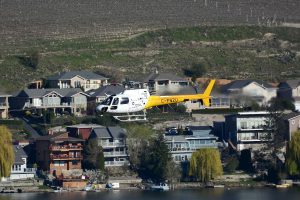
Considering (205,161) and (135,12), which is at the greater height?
(135,12)

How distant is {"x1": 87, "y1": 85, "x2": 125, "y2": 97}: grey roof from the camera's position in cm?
9043

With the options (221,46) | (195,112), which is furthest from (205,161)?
(221,46)

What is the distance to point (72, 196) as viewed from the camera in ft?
250

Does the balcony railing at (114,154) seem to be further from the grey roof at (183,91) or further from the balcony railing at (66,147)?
the grey roof at (183,91)

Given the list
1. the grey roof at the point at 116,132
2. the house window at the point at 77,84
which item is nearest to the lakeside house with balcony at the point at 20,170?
the grey roof at the point at 116,132

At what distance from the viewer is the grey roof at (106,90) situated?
90431mm

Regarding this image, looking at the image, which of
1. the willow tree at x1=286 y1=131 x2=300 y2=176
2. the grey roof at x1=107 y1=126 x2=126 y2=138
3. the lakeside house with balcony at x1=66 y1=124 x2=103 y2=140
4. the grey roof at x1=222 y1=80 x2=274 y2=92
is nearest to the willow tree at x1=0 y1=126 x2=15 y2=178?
the lakeside house with balcony at x1=66 y1=124 x2=103 y2=140

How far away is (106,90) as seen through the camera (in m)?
91.2

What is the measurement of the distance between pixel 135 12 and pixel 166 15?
2094 mm

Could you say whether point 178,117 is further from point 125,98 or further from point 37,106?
point 125,98

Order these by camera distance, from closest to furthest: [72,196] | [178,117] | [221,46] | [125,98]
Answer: [125,98] → [72,196] → [178,117] → [221,46]

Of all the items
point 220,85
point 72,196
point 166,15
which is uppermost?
point 166,15

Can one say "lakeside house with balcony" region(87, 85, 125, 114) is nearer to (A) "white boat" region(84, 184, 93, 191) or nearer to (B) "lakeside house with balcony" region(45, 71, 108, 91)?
(B) "lakeside house with balcony" region(45, 71, 108, 91)

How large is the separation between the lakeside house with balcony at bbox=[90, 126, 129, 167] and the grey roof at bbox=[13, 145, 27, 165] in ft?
10.6
